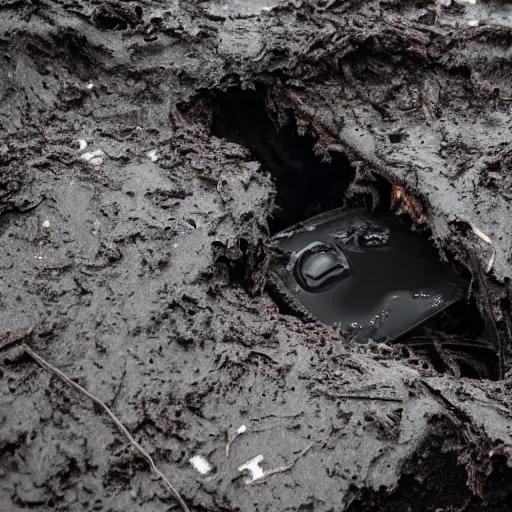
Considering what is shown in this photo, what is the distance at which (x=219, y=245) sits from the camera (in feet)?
7.88

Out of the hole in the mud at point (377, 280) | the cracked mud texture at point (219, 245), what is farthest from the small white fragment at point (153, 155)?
the hole in the mud at point (377, 280)

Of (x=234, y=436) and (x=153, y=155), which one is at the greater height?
(x=153, y=155)

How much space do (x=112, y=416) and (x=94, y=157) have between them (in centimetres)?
118

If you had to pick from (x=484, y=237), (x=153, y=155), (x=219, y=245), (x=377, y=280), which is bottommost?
(x=377, y=280)

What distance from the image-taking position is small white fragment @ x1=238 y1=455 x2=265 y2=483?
73.8 inches

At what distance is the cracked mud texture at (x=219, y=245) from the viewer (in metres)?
1.91

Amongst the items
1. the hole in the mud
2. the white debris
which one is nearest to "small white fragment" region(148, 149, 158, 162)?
the white debris

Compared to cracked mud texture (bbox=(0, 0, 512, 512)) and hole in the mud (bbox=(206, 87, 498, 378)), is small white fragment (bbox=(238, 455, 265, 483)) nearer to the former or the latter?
cracked mud texture (bbox=(0, 0, 512, 512))

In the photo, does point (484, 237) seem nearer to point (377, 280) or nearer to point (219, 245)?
point (377, 280)

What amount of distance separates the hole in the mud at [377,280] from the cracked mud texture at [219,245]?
0.10 m

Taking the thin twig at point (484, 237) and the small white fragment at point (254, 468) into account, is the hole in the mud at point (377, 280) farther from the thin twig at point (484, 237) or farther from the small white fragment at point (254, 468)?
the small white fragment at point (254, 468)

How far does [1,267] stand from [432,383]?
1535mm

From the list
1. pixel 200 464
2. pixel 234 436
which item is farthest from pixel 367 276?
pixel 200 464

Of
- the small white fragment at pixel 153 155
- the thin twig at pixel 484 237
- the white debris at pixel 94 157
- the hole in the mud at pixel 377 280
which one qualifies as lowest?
the hole in the mud at pixel 377 280
